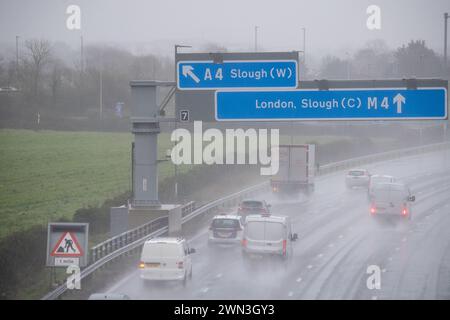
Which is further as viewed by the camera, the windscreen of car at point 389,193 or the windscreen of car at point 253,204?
the windscreen of car at point 253,204

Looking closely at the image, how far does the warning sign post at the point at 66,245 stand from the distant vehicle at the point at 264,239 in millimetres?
8896

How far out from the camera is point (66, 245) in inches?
851

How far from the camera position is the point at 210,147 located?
74.8m

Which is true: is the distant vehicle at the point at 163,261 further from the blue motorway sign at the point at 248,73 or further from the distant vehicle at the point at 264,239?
the blue motorway sign at the point at 248,73

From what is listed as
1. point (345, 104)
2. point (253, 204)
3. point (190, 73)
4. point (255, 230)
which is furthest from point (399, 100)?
point (253, 204)

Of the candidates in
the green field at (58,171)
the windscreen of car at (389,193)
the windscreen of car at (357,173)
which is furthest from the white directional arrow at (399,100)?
the windscreen of car at (357,173)

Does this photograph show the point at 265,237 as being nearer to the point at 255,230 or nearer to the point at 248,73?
the point at 255,230

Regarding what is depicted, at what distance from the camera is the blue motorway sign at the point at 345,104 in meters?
26.7

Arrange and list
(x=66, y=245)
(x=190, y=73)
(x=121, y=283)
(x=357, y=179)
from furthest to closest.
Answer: (x=357, y=179) < (x=190, y=73) < (x=121, y=283) < (x=66, y=245)

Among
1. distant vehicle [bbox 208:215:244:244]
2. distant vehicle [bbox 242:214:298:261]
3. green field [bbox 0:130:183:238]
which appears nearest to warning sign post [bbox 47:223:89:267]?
distant vehicle [bbox 242:214:298:261]

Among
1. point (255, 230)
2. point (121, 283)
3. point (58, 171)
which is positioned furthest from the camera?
point (58, 171)

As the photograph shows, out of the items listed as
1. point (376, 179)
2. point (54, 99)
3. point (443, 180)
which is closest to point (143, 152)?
point (376, 179)

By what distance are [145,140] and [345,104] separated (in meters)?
9.14
